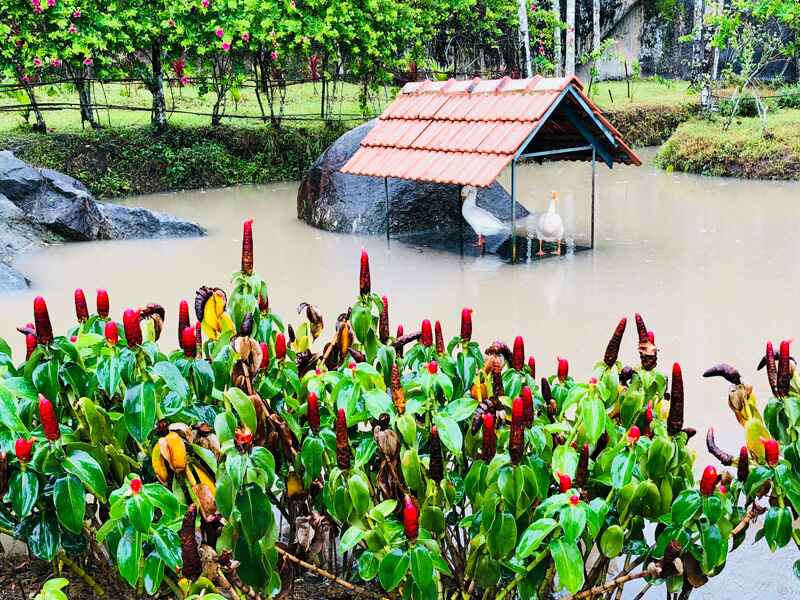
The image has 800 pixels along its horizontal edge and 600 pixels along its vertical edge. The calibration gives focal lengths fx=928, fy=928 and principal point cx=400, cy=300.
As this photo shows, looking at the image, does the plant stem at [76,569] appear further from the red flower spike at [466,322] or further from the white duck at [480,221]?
the white duck at [480,221]

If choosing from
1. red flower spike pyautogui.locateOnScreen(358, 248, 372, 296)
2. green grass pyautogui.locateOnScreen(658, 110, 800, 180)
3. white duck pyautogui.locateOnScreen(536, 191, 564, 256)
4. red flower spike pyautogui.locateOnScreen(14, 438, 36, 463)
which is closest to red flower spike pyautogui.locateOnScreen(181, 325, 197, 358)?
red flower spike pyautogui.locateOnScreen(14, 438, 36, 463)

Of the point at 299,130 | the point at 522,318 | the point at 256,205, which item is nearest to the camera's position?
the point at 522,318

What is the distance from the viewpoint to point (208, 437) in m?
2.34

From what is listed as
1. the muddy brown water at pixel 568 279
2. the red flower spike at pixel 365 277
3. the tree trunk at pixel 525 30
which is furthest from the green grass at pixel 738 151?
the red flower spike at pixel 365 277

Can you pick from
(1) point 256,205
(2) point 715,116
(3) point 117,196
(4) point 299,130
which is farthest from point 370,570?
(2) point 715,116

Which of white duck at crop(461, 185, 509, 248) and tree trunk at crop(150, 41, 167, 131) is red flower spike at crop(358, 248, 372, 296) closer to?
white duck at crop(461, 185, 509, 248)

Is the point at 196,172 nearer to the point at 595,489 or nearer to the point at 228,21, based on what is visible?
the point at 228,21

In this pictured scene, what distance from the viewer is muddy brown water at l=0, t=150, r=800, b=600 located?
6.61 m

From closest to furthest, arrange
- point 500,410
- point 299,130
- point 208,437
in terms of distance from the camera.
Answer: point 208,437, point 500,410, point 299,130

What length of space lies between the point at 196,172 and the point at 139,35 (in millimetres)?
2286

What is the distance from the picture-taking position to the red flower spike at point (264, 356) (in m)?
2.65

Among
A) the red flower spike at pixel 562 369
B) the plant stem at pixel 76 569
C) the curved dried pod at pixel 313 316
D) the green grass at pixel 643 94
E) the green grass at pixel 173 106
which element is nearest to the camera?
the plant stem at pixel 76 569

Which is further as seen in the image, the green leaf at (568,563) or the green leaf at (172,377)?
the green leaf at (172,377)

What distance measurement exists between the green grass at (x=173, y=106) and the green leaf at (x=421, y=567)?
44.2 ft
